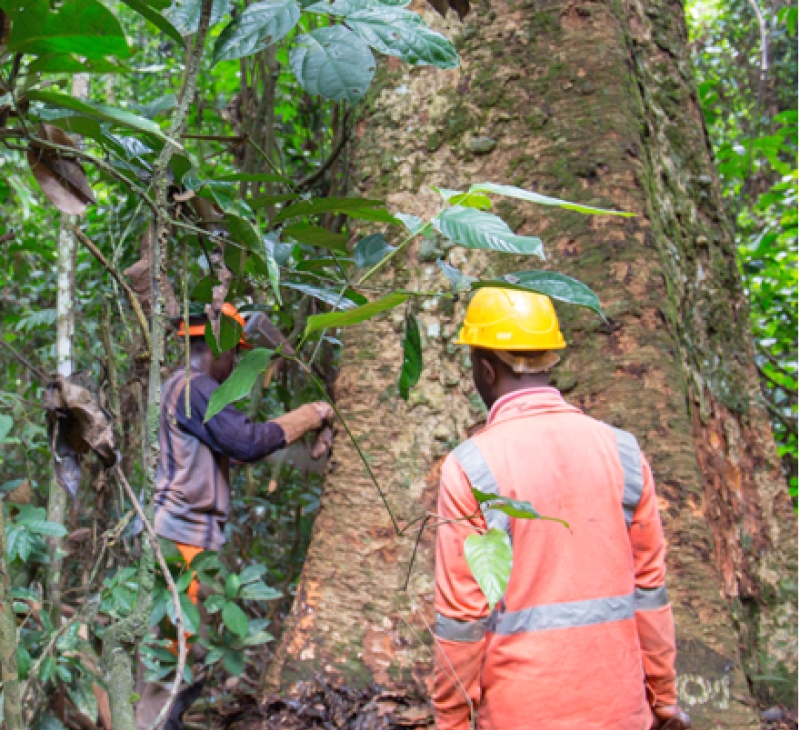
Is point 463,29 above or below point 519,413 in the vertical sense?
above

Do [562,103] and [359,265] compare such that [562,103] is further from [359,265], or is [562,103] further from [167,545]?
[167,545]

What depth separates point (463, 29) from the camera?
2961mm

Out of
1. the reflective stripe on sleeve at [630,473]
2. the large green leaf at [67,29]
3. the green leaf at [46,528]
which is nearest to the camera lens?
the large green leaf at [67,29]

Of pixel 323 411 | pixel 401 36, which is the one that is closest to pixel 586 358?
pixel 323 411

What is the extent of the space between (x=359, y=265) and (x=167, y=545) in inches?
66.9

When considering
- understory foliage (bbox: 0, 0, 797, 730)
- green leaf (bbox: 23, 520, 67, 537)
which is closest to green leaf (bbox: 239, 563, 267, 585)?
understory foliage (bbox: 0, 0, 797, 730)

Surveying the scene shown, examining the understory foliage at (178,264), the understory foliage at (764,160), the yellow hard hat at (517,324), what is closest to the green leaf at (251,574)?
the understory foliage at (178,264)

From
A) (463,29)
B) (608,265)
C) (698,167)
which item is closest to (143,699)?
(608,265)

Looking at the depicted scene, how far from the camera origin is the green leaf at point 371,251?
1.20 metres

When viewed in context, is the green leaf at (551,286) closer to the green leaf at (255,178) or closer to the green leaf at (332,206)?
the green leaf at (332,206)

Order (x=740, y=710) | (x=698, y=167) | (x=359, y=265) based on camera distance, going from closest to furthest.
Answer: (x=359, y=265)
(x=740, y=710)
(x=698, y=167)

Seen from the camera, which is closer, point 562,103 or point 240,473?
point 562,103

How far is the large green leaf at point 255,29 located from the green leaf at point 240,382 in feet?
1.25

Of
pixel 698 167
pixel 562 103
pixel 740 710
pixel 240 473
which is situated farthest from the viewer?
pixel 240 473
